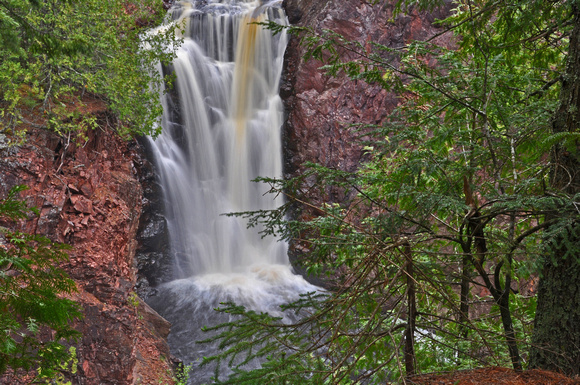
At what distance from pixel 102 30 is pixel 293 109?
23.4 feet

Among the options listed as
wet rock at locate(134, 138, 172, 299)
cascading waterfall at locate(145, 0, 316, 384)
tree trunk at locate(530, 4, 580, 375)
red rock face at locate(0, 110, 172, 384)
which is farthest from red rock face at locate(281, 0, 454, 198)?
tree trunk at locate(530, 4, 580, 375)

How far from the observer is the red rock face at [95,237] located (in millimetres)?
7301

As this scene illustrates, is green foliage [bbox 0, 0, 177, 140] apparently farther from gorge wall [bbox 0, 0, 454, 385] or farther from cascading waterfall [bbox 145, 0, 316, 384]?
cascading waterfall [bbox 145, 0, 316, 384]

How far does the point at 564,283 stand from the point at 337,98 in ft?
40.7

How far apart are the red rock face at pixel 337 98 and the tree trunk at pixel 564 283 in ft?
37.6

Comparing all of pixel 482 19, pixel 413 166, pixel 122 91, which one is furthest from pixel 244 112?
pixel 413 166

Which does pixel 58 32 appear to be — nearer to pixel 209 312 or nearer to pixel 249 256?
pixel 209 312

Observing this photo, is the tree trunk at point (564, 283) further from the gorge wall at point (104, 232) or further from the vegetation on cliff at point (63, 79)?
the vegetation on cliff at point (63, 79)

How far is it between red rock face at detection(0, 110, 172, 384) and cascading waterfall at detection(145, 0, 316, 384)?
2518 millimetres

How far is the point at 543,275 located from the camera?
9.08ft

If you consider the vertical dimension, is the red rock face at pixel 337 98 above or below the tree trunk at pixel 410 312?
above

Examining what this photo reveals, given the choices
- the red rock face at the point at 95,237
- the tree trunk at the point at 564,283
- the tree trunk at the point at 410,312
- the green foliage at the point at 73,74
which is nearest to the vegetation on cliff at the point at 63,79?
the green foliage at the point at 73,74

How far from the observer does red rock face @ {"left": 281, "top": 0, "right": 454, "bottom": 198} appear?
14.5 m

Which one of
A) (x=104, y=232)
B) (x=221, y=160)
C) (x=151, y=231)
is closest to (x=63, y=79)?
(x=104, y=232)
